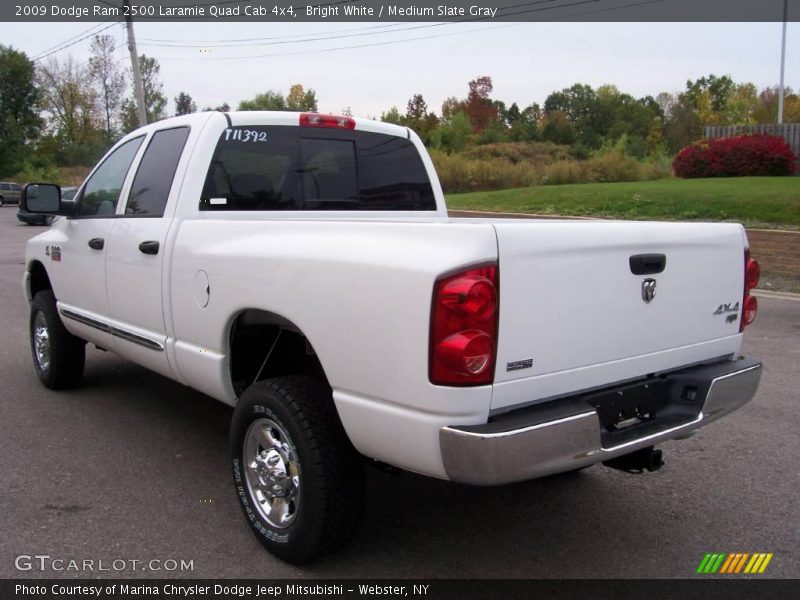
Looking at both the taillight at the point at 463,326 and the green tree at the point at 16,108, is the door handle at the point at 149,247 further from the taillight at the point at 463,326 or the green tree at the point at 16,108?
the green tree at the point at 16,108

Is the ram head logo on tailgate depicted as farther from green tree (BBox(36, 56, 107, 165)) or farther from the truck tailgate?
green tree (BBox(36, 56, 107, 165))

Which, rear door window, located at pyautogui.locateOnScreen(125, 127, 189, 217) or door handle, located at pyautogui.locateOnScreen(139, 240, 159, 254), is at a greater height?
rear door window, located at pyautogui.locateOnScreen(125, 127, 189, 217)

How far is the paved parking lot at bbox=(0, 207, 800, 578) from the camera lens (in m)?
3.33

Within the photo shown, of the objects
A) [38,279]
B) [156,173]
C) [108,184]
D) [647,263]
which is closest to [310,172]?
[156,173]

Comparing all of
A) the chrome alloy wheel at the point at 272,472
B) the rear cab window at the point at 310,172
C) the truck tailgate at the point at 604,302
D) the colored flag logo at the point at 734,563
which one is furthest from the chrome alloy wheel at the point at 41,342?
the colored flag logo at the point at 734,563

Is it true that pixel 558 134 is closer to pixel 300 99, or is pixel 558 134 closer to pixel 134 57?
pixel 300 99

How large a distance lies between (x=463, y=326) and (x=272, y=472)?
1.28m

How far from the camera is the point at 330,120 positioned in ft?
15.2

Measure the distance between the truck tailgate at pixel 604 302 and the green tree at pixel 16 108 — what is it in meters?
76.0

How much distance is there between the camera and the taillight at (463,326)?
8.30 feet

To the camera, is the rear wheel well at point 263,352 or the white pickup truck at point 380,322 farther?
the rear wheel well at point 263,352

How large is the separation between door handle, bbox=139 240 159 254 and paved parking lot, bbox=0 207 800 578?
130 cm

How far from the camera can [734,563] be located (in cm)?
331

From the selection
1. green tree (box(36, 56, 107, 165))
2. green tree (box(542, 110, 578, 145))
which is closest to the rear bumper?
green tree (box(542, 110, 578, 145))
